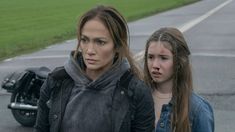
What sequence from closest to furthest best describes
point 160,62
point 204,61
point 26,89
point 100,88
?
point 100,88 < point 160,62 < point 26,89 < point 204,61

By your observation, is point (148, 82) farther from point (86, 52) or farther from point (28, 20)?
point (28, 20)

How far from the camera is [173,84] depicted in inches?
132

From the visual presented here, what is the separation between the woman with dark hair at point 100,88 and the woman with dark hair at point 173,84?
37cm

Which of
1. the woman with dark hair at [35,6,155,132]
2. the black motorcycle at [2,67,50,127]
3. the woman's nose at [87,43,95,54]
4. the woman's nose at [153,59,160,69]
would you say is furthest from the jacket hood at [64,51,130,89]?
the black motorcycle at [2,67,50,127]

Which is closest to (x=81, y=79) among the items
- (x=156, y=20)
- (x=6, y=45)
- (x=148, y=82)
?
(x=148, y=82)

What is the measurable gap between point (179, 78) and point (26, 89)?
→ 4308 mm

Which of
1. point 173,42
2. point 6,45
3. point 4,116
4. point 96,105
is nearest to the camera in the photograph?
point 96,105

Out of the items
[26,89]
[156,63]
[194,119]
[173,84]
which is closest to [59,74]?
[156,63]

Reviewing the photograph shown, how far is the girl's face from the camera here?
3.29 metres

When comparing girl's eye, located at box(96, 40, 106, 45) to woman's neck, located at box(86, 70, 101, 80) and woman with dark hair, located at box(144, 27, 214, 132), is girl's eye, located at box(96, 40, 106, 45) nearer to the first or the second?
woman's neck, located at box(86, 70, 101, 80)

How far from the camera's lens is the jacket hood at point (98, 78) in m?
2.86

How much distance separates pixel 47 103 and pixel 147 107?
1.56 feet

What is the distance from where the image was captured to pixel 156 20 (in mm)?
27812

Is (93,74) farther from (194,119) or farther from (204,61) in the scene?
(204,61)
